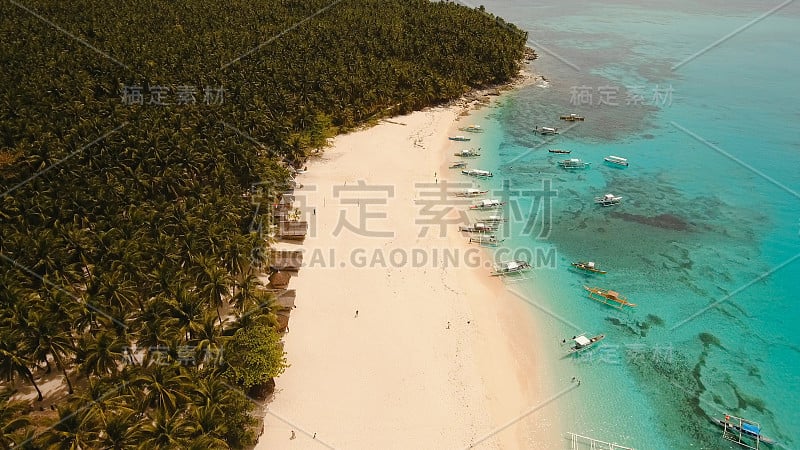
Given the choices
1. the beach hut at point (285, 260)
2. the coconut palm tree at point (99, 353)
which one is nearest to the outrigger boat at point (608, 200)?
the beach hut at point (285, 260)

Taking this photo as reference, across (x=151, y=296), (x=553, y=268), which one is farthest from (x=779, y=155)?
(x=151, y=296)

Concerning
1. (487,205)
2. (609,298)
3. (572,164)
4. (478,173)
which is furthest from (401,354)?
(572,164)

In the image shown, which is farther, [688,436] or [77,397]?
[688,436]

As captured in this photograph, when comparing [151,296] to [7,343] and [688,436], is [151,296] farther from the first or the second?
[688,436]

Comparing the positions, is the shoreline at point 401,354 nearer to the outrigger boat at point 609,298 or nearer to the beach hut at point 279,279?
the beach hut at point 279,279

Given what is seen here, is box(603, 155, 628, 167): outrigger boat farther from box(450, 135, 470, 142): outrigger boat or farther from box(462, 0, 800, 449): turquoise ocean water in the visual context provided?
box(450, 135, 470, 142): outrigger boat

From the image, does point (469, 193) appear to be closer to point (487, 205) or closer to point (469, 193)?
point (469, 193)
